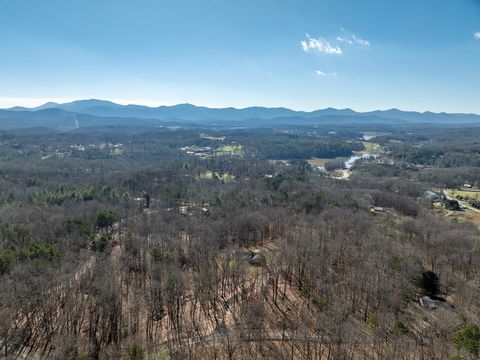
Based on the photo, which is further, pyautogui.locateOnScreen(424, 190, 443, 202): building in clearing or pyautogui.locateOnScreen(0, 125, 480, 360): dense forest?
pyautogui.locateOnScreen(424, 190, 443, 202): building in clearing

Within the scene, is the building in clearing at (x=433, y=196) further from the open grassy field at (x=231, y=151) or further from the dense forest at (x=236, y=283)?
the open grassy field at (x=231, y=151)

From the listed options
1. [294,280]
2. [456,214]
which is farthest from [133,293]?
[456,214]

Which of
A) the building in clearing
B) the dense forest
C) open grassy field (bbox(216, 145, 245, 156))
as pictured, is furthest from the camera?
open grassy field (bbox(216, 145, 245, 156))

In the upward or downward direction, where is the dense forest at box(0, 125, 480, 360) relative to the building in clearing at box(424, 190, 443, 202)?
upward

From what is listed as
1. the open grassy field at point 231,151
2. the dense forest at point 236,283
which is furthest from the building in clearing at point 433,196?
the open grassy field at point 231,151

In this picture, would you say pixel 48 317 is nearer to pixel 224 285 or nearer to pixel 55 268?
pixel 55 268

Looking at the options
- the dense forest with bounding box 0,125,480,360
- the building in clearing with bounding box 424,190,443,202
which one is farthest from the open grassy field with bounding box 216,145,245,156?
the dense forest with bounding box 0,125,480,360

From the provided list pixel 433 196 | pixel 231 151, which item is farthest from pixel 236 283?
pixel 231 151

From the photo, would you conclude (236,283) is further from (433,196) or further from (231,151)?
(231,151)

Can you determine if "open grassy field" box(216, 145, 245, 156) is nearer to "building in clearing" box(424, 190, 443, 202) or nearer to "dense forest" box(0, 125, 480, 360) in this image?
"building in clearing" box(424, 190, 443, 202)

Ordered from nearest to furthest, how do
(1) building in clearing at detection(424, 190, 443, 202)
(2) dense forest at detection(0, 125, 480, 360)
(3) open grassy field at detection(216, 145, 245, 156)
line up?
1. (2) dense forest at detection(0, 125, 480, 360)
2. (1) building in clearing at detection(424, 190, 443, 202)
3. (3) open grassy field at detection(216, 145, 245, 156)

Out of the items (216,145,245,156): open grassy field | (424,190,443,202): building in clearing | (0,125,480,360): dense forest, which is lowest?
(216,145,245,156): open grassy field
